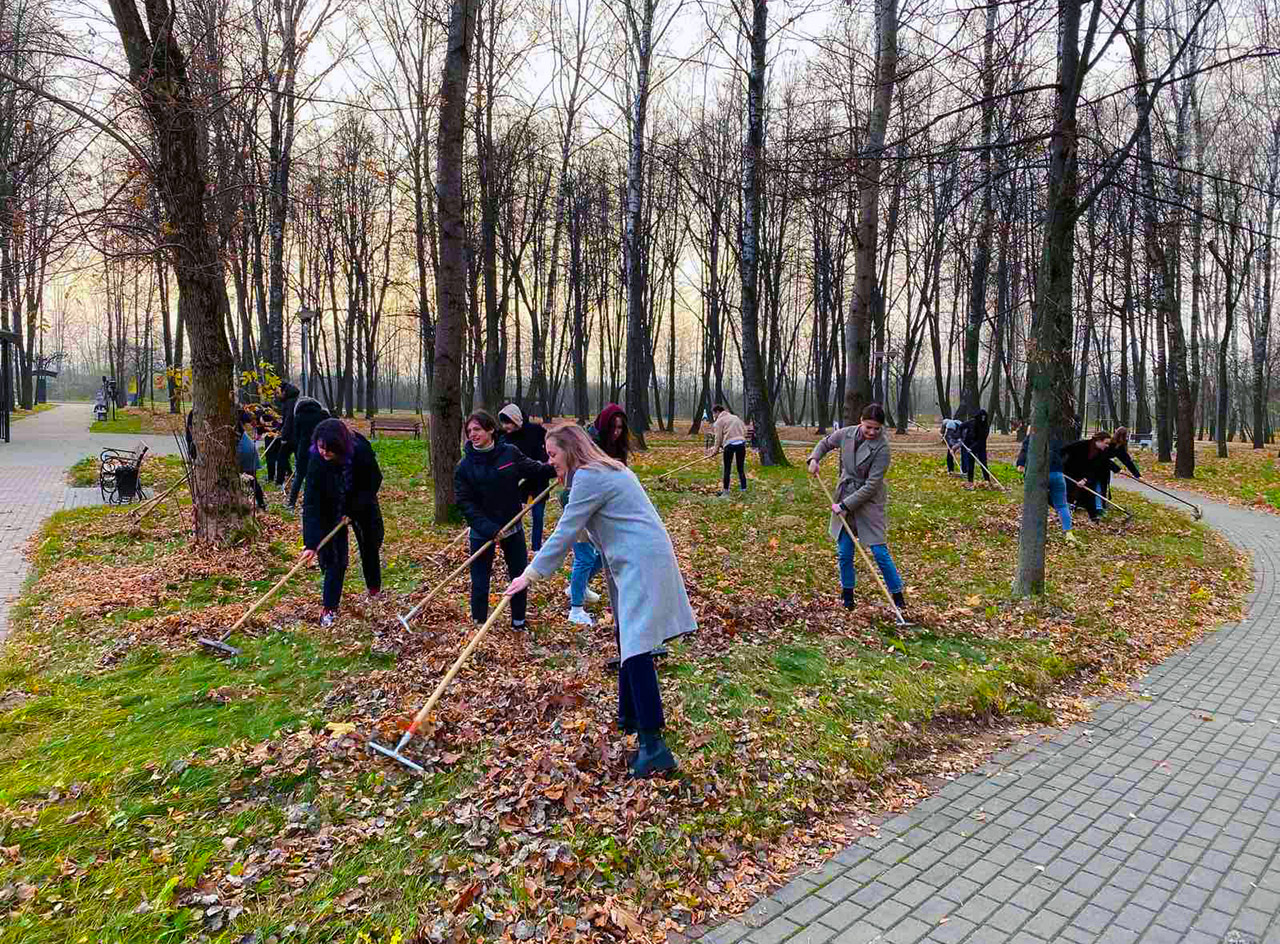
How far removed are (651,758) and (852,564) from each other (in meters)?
3.95

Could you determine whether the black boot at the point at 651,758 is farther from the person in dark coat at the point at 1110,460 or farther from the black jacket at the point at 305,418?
the person in dark coat at the point at 1110,460

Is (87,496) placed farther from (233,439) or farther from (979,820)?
(979,820)

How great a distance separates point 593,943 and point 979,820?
2.28 metres

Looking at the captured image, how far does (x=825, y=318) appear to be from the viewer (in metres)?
38.8

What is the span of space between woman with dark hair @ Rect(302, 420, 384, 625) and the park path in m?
2.65

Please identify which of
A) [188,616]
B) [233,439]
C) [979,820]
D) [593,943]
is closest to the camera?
[593,943]

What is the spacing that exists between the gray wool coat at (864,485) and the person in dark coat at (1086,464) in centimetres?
624

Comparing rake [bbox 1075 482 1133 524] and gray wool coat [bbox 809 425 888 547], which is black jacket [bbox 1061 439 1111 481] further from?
gray wool coat [bbox 809 425 888 547]

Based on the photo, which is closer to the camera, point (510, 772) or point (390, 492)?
point (510, 772)

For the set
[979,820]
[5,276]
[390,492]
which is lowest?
[979,820]

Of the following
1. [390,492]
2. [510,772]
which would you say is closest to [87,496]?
[390,492]

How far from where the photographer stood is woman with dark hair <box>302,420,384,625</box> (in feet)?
22.3

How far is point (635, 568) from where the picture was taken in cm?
423

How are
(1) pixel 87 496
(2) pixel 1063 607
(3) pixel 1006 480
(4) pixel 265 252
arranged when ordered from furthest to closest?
(4) pixel 265 252 → (3) pixel 1006 480 → (1) pixel 87 496 → (2) pixel 1063 607
